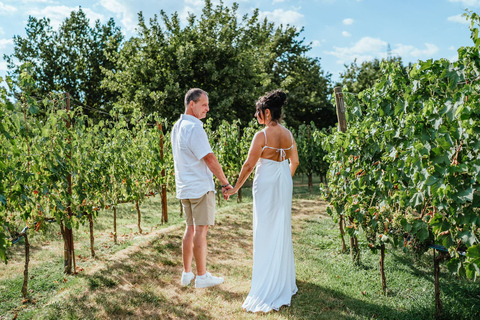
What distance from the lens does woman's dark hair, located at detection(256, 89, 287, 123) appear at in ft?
11.1

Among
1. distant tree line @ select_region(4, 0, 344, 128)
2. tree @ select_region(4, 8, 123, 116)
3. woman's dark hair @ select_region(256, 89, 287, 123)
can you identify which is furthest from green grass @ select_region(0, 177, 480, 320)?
tree @ select_region(4, 8, 123, 116)

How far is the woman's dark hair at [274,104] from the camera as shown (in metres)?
3.38

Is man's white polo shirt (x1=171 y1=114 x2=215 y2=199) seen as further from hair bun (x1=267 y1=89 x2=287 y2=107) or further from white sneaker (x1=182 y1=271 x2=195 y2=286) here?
white sneaker (x1=182 y1=271 x2=195 y2=286)

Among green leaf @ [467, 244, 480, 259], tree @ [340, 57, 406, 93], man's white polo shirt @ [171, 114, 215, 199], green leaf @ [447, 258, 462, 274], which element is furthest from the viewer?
tree @ [340, 57, 406, 93]

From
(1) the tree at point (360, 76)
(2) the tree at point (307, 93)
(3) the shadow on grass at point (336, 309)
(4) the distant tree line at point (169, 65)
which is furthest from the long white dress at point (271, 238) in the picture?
(1) the tree at point (360, 76)

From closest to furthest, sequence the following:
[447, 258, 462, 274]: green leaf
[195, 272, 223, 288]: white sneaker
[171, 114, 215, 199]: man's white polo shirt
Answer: [447, 258, 462, 274]: green leaf < [171, 114, 215, 199]: man's white polo shirt < [195, 272, 223, 288]: white sneaker

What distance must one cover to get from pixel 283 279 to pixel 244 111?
15034mm

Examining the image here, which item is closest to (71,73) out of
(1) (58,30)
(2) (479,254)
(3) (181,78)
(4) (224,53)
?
(1) (58,30)

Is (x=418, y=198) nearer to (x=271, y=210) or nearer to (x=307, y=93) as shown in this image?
(x=271, y=210)

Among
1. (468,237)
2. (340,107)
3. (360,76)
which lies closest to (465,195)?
(468,237)

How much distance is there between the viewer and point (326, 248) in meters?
5.56

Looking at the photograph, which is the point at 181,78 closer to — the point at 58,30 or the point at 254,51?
the point at 254,51

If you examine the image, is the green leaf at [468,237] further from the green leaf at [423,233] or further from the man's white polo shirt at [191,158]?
the man's white polo shirt at [191,158]

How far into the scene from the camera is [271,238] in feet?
10.9
